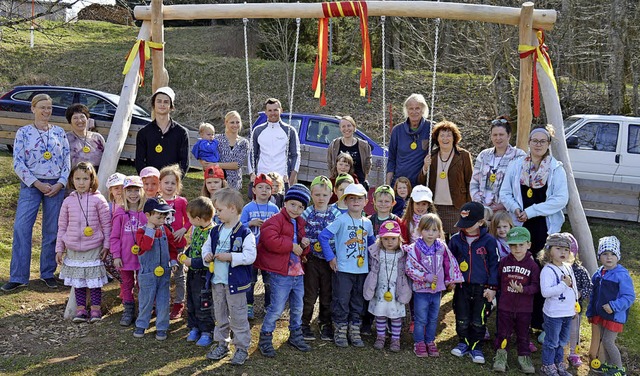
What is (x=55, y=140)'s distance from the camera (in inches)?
235

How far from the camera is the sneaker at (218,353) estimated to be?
184 inches

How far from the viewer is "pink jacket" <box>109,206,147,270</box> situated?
521 cm

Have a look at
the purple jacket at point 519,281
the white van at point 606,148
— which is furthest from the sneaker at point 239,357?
the white van at point 606,148

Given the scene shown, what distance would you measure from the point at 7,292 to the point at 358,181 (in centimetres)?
357

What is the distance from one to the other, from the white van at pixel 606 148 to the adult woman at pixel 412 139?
258 inches

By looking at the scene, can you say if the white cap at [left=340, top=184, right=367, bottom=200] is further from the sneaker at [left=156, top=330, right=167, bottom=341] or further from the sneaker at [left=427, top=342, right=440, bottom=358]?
the sneaker at [left=156, top=330, right=167, bottom=341]

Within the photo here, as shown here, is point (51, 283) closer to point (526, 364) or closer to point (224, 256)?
point (224, 256)

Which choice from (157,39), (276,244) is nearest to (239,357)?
(276,244)

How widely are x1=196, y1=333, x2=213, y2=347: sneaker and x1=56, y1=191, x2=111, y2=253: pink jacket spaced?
47.4 inches

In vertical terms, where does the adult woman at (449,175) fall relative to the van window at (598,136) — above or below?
below

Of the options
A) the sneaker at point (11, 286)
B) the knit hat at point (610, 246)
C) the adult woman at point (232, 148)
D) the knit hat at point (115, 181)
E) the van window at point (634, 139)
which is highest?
the van window at point (634, 139)

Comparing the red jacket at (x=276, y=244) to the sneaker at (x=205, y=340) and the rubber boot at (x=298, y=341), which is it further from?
the sneaker at (x=205, y=340)

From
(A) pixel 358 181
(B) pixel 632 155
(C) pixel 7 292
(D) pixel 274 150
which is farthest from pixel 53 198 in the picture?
(B) pixel 632 155

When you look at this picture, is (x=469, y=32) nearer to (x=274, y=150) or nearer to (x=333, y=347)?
(x=274, y=150)
